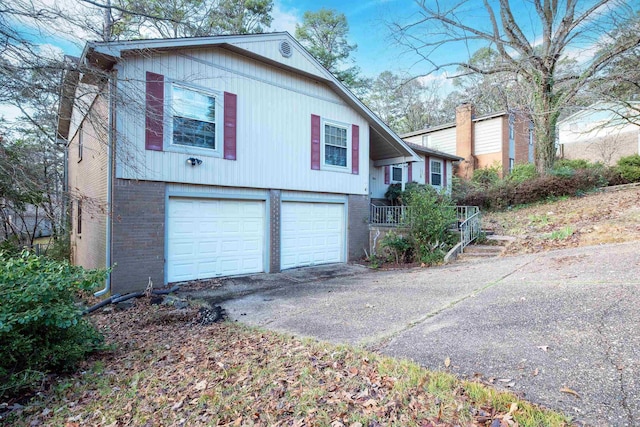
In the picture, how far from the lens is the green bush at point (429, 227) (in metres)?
9.91

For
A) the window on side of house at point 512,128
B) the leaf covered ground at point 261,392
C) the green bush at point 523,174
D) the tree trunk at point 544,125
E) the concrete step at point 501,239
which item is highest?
the window on side of house at point 512,128

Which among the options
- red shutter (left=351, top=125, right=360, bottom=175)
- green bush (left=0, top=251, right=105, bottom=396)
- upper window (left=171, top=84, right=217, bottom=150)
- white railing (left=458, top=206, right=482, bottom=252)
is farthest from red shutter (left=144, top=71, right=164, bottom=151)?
white railing (left=458, top=206, right=482, bottom=252)

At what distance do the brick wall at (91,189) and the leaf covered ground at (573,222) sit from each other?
978 cm

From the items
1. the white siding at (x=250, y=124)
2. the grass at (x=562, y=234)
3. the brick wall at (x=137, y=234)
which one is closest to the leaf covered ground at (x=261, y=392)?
the brick wall at (x=137, y=234)

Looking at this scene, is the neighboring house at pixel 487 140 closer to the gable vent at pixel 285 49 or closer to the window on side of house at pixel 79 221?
the gable vent at pixel 285 49

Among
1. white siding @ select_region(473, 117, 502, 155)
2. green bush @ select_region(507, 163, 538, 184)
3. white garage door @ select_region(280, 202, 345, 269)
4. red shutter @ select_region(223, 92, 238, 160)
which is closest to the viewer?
red shutter @ select_region(223, 92, 238, 160)

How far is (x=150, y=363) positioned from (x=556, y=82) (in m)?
16.9

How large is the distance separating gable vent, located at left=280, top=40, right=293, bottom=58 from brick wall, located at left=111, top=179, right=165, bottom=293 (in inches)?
187

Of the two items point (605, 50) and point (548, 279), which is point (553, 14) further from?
point (548, 279)

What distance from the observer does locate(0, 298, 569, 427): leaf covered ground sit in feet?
8.22

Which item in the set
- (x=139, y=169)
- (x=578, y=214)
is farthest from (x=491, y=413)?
(x=578, y=214)

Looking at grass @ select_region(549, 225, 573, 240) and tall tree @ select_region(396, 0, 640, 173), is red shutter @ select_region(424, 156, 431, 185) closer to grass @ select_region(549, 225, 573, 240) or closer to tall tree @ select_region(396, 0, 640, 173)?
tall tree @ select_region(396, 0, 640, 173)

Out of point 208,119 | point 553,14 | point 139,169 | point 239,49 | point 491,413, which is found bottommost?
point 491,413

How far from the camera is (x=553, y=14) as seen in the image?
1373 cm
